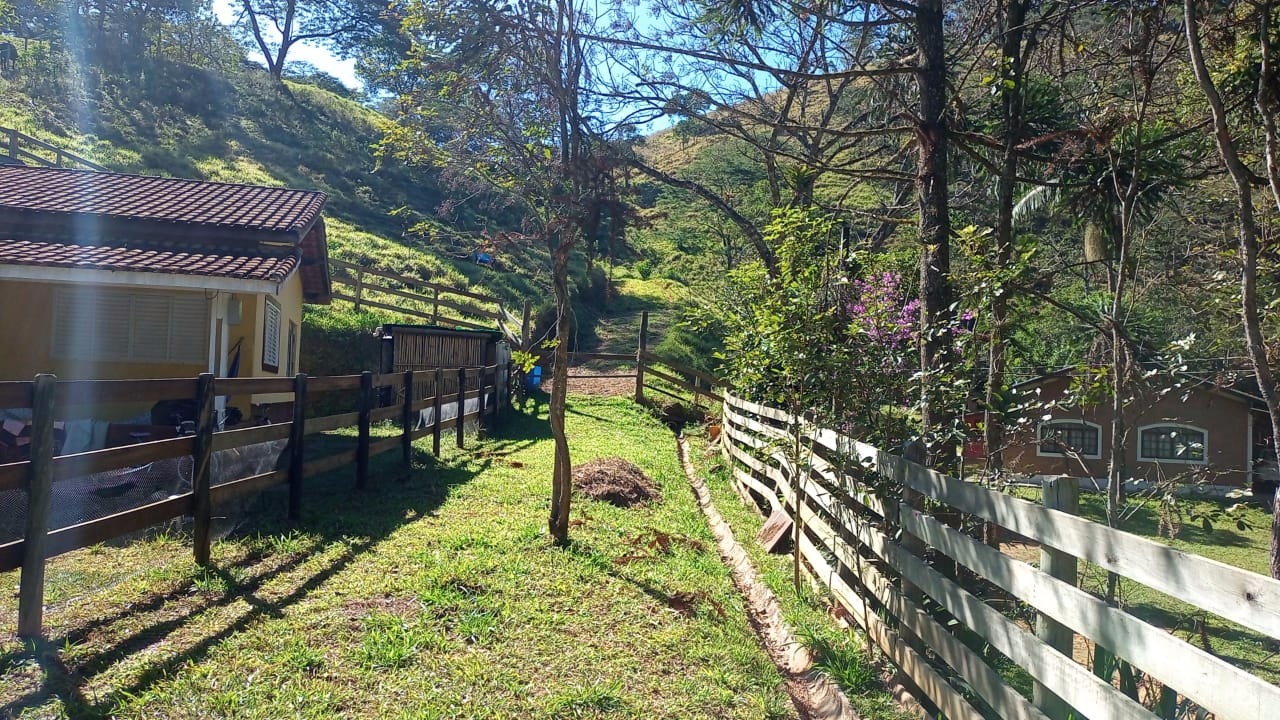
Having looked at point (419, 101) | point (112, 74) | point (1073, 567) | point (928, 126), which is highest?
point (112, 74)

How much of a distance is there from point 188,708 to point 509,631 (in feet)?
5.68

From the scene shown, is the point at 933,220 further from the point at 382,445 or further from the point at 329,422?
the point at 382,445

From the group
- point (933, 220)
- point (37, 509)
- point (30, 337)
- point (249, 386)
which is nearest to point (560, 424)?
point (249, 386)

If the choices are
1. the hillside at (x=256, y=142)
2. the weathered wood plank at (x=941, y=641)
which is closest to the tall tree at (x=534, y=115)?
the weathered wood plank at (x=941, y=641)

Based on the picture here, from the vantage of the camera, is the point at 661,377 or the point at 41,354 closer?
the point at 41,354

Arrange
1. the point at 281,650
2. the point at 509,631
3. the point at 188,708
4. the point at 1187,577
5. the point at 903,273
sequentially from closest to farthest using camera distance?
1. the point at 1187,577
2. the point at 188,708
3. the point at 281,650
4. the point at 509,631
5. the point at 903,273

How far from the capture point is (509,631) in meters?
4.97

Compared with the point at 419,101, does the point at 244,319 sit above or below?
below

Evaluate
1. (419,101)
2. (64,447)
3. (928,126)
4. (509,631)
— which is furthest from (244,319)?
(928,126)

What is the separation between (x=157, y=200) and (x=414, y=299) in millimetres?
11001

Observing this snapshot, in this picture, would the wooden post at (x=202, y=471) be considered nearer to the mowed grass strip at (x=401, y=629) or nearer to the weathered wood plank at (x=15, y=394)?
the mowed grass strip at (x=401, y=629)

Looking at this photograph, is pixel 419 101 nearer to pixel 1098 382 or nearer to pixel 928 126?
pixel 928 126

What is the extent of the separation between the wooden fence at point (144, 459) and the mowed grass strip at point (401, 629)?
0.35 metres

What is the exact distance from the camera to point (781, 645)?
5723mm
